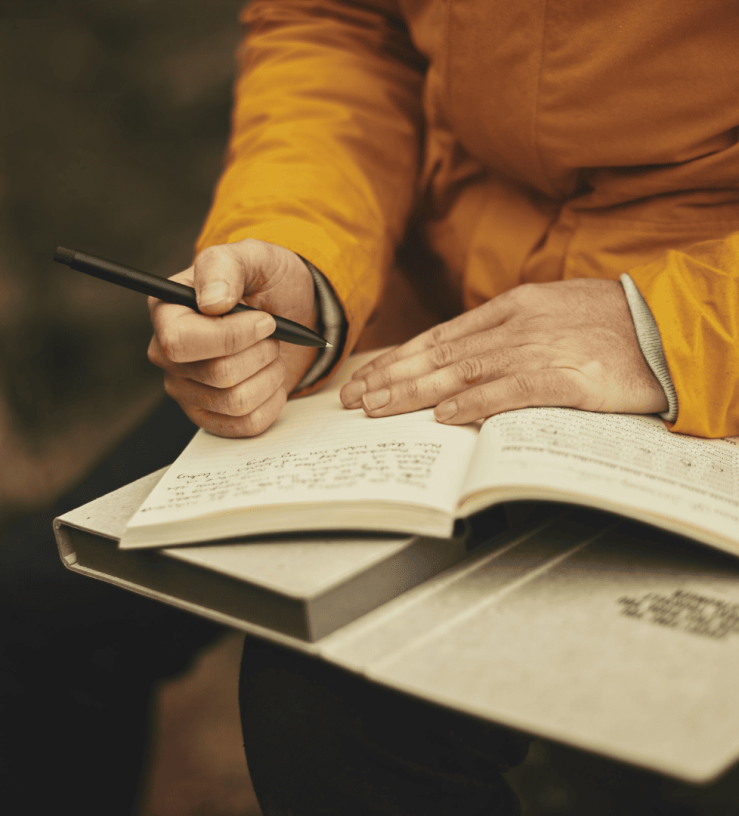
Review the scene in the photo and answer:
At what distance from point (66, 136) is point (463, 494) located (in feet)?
5.28

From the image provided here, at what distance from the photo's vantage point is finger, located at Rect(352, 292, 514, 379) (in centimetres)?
63

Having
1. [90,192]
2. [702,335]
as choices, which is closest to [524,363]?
[702,335]

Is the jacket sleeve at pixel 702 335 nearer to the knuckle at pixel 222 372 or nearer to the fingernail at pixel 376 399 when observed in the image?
the fingernail at pixel 376 399

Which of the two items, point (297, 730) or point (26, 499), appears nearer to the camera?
point (297, 730)

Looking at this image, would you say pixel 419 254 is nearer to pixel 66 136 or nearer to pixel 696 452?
pixel 696 452

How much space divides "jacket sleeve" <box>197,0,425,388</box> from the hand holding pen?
5cm

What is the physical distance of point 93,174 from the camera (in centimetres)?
167

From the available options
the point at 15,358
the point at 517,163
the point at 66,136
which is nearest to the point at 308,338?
the point at 517,163

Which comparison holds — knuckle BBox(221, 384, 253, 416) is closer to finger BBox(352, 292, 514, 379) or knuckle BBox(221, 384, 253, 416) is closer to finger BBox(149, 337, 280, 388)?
finger BBox(149, 337, 280, 388)

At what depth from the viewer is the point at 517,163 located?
68cm

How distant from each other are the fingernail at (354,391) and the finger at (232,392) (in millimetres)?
62

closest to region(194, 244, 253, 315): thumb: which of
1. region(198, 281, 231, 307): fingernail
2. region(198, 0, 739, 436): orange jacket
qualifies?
region(198, 281, 231, 307): fingernail

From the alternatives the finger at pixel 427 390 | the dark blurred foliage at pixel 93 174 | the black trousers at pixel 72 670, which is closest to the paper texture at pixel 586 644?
the finger at pixel 427 390

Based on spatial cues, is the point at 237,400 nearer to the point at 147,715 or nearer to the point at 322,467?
the point at 322,467
